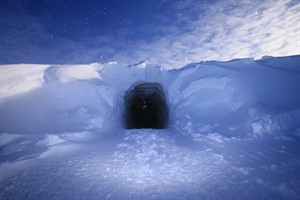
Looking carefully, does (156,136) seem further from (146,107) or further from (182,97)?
(146,107)

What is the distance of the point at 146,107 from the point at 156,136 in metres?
8.64

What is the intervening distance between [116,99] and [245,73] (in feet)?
16.1

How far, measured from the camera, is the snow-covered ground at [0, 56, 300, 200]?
9.59 feet

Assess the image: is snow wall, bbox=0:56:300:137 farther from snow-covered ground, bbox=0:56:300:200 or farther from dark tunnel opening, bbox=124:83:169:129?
dark tunnel opening, bbox=124:83:169:129

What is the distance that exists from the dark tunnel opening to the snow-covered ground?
1.20 metres

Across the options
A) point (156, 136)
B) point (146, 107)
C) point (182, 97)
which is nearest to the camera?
point (156, 136)

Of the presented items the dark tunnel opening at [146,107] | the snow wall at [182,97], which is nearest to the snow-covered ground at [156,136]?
the snow wall at [182,97]

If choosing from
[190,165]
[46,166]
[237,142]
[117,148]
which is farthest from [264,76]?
[46,166]

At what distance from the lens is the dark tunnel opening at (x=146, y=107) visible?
9.97 m

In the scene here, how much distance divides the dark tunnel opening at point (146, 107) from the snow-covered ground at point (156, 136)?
1.20 metres

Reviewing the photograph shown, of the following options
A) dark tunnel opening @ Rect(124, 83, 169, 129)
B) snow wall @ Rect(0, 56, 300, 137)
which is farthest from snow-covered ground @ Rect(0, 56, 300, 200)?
dark tunnel opening @ Rect(124, 83, 169, 129)

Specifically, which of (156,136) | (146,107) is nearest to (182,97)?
(156,136)

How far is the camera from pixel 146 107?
45.6 ft

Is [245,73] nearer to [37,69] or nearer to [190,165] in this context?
[190,165]
